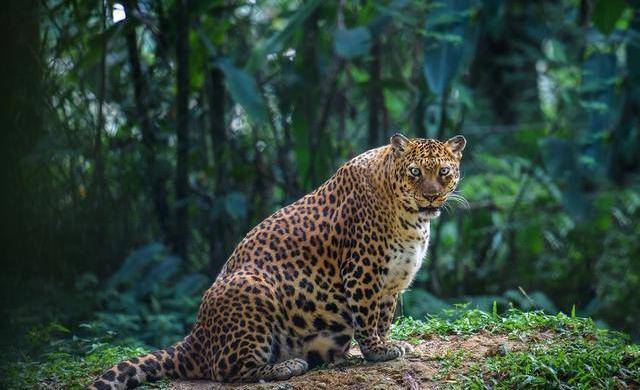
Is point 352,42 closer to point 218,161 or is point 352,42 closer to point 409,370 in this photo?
point 218,161

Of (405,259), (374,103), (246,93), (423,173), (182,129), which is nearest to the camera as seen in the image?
(423,173)

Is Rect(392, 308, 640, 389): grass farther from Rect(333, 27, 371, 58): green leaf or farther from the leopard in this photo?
Rect(333, 27, 371, 58): green leaf

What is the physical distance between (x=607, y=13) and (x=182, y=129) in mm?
5525

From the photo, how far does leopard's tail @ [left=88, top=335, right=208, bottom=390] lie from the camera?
6.77m

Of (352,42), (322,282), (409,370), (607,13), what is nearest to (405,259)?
(322,282)

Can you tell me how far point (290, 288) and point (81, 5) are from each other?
216 inches

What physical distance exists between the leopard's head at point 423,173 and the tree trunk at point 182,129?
550cm

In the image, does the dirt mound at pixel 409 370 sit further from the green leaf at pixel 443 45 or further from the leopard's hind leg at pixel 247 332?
the green leaf at pixel 443 45

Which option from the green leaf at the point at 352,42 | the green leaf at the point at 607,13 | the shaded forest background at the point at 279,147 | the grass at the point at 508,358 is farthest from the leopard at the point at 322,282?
the green leaf at the point at 607,13

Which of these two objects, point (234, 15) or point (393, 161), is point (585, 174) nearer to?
point (234, 15)

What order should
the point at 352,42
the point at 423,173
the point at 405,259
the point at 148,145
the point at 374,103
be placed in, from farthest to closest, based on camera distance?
the point at 374,103 → the point at 148,145 → the point at 352,42 → the point at 405,259 → the point at 423,173

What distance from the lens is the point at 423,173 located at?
694 cm

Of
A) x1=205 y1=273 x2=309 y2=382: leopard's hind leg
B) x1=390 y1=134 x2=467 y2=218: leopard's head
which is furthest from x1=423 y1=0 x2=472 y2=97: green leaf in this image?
x1=205 y1=273 x2=309 y2=382: leopard's hind leg

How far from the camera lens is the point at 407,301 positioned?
11938mm
